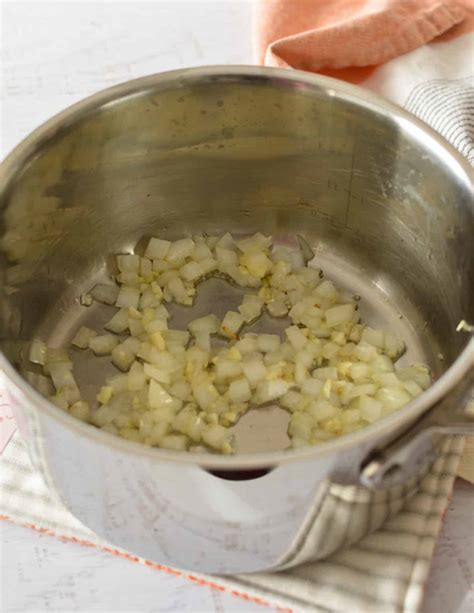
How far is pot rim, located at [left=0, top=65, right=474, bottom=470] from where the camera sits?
70 cm

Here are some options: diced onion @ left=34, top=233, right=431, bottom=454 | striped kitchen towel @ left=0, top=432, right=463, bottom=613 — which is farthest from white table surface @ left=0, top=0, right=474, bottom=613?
diced onion @ left=34, top=233, right=431, bottom=454

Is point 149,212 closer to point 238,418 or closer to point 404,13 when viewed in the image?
point 238,418

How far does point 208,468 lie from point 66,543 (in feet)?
0.93

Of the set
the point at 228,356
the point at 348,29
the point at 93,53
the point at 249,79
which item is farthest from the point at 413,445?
the point at 93,53

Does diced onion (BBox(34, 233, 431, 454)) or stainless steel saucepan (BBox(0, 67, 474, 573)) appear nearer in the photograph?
stainless steel saucepan (BBox(0, 67, 474, 573))

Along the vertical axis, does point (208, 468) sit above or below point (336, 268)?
below

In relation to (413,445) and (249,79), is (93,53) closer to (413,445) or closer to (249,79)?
(249,79)

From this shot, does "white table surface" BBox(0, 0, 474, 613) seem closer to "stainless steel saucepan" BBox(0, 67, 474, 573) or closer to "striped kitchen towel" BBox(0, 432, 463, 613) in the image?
"striped kitchen towel" BBox(0, 432, 463, 613)

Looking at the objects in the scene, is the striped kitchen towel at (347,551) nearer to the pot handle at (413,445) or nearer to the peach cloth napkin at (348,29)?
the pot handle at (413,445)

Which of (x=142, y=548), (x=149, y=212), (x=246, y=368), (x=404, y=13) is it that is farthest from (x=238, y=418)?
(x=404, y=13)

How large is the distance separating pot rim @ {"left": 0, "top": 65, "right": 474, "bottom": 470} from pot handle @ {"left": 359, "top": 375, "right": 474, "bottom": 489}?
0.06 feet

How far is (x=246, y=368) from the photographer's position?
1.05m

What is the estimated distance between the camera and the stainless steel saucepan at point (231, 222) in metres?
0.78

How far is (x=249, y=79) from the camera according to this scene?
1.09 metres
